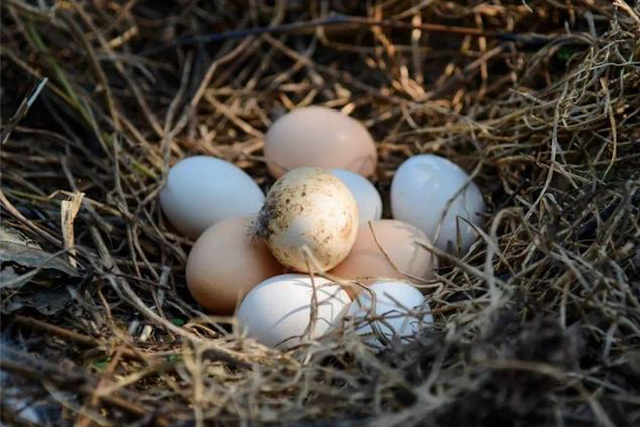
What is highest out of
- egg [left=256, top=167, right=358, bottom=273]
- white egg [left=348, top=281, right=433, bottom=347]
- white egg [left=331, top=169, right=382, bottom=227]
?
egg [left=256, top=167, right=358, bottom=273]

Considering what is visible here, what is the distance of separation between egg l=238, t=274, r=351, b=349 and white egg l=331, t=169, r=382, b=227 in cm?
30

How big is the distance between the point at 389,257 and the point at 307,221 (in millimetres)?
214

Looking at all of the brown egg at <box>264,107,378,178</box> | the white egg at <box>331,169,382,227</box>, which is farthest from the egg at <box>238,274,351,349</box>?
the brown egg at <box>264,107,378,178</box>

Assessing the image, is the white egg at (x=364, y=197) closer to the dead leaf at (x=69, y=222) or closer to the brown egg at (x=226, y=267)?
the brown egg at (x=226, y=267)

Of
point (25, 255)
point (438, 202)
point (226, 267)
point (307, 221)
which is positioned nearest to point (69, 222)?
point (25, 255)

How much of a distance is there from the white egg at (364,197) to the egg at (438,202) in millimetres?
51

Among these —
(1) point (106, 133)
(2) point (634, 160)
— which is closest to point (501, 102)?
(2) point (634, 160)

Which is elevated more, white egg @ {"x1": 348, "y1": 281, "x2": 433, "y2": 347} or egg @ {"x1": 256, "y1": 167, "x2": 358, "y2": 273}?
egg @ {"x1": 256, "y1": 167, "x2": 358, "y2": 273}

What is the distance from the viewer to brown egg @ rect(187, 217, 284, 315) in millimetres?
1732

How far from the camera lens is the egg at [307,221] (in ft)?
5.44

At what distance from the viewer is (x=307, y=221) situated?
5.44ft

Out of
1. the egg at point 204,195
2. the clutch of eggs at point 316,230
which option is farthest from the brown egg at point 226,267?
the egg at point 204,195

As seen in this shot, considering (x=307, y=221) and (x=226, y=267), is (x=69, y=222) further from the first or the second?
(x=307, y=221)

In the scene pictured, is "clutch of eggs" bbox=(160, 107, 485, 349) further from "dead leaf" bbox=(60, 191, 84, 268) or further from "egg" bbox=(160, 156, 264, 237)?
"dead leaf" bbox=(60, 191, 84, 268)
